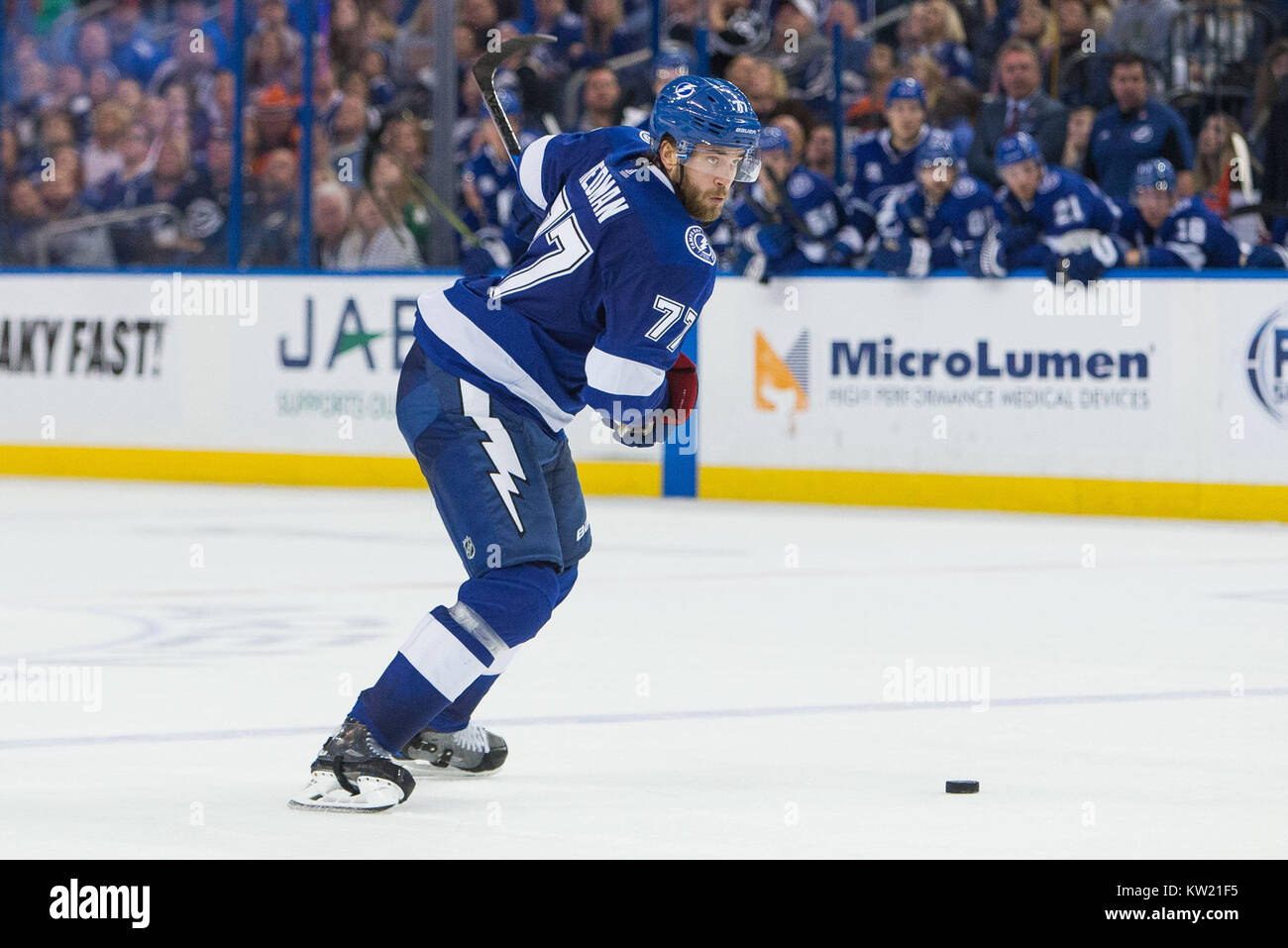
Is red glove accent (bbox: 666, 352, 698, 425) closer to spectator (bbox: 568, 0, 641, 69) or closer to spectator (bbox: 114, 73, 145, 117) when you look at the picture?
spectator (bbox: 568, 0, 641, 69)

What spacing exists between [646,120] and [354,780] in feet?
26.8

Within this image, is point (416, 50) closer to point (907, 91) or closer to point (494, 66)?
point (907, 91)

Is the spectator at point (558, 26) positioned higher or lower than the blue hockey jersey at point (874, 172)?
higher

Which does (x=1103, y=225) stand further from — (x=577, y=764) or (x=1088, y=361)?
(x=577, y=764)

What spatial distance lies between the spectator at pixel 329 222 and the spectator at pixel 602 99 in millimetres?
1637

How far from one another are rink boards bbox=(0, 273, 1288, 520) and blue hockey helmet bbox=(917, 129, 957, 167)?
0.60m

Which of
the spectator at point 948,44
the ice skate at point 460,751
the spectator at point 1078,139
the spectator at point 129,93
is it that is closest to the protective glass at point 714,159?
the ice skate at point 460,751

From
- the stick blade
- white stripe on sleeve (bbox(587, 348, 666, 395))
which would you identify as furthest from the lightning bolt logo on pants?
the stick blade

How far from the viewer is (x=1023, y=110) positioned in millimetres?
11633

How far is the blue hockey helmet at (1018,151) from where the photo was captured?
1125 cm

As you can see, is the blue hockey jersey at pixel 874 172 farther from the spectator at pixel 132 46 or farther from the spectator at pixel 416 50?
the spectator at pixel 132 46

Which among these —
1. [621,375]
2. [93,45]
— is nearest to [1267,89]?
[93,45]

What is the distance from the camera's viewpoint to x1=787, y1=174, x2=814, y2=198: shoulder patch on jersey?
1216cm
